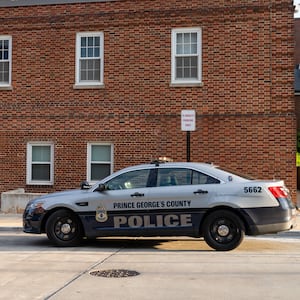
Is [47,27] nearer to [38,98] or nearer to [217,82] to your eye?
[38,98]

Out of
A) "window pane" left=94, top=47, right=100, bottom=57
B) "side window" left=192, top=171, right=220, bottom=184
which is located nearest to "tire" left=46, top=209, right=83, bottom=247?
"side window" left=192, top=171, right=220, bottom=184

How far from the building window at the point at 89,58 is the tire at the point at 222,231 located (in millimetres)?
7921

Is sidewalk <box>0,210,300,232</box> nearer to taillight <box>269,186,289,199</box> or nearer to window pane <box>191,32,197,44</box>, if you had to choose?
taillight <box>269,186,289,199</box>

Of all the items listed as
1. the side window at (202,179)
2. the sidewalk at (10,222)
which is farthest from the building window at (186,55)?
the side window at (202,179)

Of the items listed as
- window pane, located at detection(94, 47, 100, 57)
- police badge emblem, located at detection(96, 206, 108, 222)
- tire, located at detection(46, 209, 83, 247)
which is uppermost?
window pane, located at detection(94, 47, 100, 57)

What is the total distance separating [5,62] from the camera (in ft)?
54.1

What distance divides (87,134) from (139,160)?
5.97 ft

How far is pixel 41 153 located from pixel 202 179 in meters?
8.09

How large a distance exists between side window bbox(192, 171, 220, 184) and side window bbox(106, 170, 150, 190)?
0.91m

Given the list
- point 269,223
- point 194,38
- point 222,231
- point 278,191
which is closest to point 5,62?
→ point 194,38

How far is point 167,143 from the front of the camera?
1529 cm

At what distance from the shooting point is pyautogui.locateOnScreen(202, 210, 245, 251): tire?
30.2ft

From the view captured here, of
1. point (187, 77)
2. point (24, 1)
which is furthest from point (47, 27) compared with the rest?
point (187, 77)

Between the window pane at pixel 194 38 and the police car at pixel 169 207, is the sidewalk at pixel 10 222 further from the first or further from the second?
the window pane at pixel 194 38
